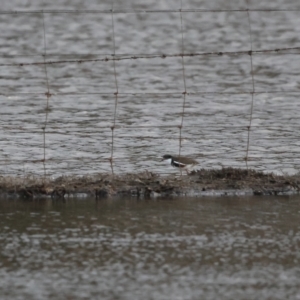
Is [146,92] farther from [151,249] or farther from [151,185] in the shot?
[151,249]

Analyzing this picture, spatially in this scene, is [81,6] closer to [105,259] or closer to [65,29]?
[65,29]

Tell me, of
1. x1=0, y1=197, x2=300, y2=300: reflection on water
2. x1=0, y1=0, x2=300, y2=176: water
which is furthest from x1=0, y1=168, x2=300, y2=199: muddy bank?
x1=0, y1=0, x2=300, y2=176: water

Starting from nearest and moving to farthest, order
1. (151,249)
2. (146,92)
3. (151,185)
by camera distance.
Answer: (151,249), (151,185), (146,92)

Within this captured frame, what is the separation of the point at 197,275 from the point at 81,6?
28.9 metres

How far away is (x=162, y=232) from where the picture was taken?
9.37 metres

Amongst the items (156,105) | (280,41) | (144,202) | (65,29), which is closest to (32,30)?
(65,29)

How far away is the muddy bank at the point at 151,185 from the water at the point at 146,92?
36.4 inches

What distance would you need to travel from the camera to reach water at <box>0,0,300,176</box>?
44.9 ft

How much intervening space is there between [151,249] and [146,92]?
11.8 metres

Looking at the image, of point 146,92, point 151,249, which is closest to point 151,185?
point 151,249

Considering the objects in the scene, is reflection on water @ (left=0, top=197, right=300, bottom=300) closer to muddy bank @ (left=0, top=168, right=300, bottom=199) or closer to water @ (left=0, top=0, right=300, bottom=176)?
muddy bank @ (left=0, top=168, right=300, bottom=199)

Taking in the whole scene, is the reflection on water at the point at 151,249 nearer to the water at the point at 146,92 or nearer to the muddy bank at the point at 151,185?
the muddy bank at the point at 151,185

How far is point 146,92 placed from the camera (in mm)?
20328

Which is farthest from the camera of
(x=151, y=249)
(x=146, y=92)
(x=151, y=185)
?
(x=146, y=92)
